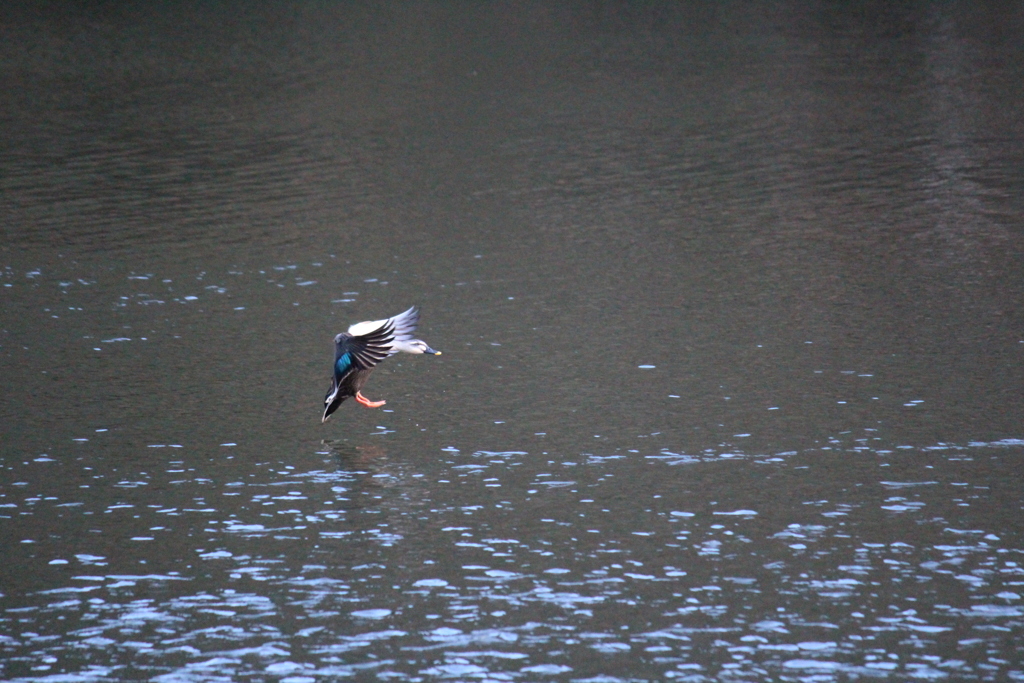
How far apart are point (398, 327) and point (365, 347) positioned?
48cm

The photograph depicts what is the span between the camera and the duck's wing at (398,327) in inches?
590

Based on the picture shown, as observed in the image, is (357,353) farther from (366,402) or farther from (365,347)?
(366,402)

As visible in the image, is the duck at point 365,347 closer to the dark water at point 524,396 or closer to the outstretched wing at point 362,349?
the outstretched wing at point 362,349

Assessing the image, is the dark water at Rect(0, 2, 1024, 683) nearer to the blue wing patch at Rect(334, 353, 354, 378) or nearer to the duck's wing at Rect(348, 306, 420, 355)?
the blue wing patch at Rect(334, 353, 354, 378)

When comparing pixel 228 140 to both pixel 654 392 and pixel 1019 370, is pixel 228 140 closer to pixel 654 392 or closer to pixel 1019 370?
pixel 654 392

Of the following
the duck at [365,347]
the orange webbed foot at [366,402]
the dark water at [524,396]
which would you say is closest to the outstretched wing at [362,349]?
the duck at [365,347]

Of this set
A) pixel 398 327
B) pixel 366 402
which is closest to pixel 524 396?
pixel 366 402

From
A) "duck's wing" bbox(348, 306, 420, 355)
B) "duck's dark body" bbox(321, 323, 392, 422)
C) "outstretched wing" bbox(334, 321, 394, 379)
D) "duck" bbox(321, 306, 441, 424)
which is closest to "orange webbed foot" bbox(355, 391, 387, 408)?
"duck" bbox(321, 306, 441, 424)

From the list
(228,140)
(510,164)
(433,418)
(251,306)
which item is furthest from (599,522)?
(228,140)

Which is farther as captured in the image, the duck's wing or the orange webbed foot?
the orange webbed foot

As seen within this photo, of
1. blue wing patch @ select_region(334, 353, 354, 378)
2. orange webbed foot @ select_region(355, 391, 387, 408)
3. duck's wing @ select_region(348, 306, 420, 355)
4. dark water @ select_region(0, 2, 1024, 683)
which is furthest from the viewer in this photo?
orange webbed foot @ select_region(355, 391, 387, 408)

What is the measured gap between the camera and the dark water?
37.8 ft

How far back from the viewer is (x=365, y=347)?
15.1 metres

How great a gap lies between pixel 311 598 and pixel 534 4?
5859 cm
